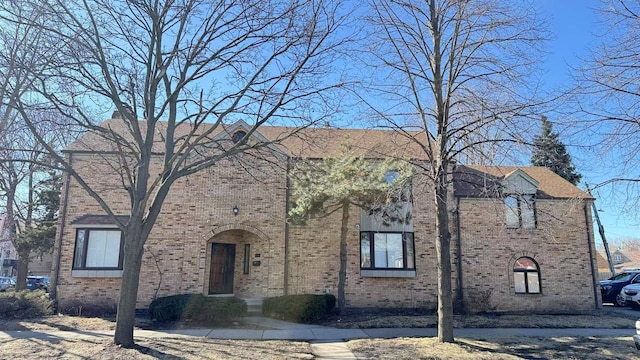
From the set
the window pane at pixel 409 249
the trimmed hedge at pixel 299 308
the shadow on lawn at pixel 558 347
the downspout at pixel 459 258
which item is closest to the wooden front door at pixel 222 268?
the trimmed hedge at pixel 299 308

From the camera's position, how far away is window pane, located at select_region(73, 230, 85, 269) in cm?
1523

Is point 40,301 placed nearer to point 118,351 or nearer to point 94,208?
point 94,208

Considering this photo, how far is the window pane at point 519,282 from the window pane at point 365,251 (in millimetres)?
6077

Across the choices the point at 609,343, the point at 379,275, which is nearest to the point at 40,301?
the point at 379,275

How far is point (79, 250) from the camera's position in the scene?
50.6 ft

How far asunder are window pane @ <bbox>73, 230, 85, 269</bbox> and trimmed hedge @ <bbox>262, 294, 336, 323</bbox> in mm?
7067

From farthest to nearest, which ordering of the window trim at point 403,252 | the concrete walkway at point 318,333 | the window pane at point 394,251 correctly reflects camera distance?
the window pane at point 394,251 < the window trim at point 403,252 < the concrete walkway at point 318,333

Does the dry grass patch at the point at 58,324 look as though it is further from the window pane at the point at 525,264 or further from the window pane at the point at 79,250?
the window pane at the point at 525,264

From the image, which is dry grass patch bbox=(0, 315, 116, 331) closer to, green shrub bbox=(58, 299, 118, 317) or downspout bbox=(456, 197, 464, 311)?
green shrub bbox=(58, 299, 118, 317)

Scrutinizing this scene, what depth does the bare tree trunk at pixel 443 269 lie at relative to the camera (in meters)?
9.58

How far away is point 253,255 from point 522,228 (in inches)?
439

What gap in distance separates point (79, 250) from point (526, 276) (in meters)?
17.5

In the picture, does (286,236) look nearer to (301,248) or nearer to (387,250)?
(301,248)

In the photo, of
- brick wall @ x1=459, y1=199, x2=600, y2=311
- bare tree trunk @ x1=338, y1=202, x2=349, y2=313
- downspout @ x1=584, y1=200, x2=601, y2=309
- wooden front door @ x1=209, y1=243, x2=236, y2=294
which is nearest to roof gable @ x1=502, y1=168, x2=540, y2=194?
brick wall @ x1=459, y1=199, x2=600, y2=311
